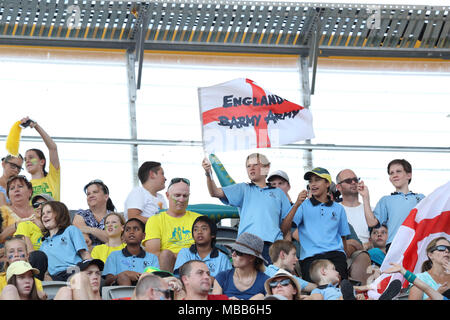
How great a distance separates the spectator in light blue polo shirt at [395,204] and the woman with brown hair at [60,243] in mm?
2858

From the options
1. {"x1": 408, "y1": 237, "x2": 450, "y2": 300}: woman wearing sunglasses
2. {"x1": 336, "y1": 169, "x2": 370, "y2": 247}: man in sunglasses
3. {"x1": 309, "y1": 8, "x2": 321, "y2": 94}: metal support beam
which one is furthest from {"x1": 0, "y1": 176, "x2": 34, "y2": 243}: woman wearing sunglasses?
{"x1": 309, "y1": 8, "x2": 321, "y2": 94}: metal support beam

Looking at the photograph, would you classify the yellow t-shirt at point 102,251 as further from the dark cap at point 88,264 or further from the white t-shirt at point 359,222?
the white t-shirt at point 359,222

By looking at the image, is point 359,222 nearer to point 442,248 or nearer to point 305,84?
point 442,248

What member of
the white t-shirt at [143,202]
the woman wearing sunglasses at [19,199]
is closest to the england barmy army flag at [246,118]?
the white t-shirt at [143,202]

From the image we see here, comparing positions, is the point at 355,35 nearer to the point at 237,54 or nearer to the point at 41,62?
the point at 237,54

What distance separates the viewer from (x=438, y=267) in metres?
7.71

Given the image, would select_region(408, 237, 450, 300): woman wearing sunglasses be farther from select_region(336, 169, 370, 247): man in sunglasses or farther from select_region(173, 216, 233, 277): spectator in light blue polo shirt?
select_region(336, 169, 370, 247): man in sunglasses

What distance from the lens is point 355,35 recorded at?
13922 mm

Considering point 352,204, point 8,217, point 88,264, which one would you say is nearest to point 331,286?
point 88,264

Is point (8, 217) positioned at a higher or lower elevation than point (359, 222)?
higher

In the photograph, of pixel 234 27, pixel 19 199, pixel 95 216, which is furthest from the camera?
pixel 234 27

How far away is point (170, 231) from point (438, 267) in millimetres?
2621

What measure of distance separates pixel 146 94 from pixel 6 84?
1933mm

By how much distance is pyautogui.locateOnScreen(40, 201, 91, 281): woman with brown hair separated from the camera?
8.52m
